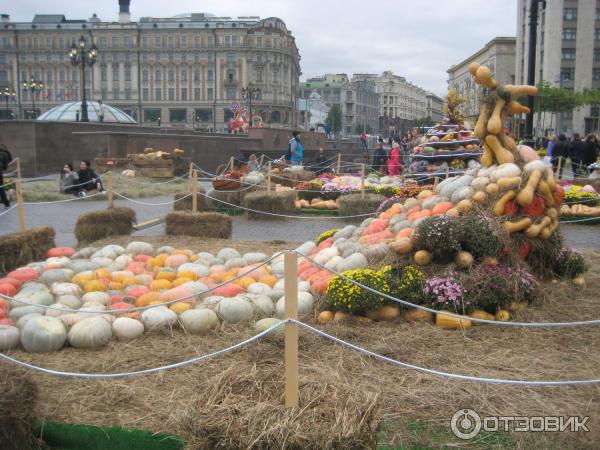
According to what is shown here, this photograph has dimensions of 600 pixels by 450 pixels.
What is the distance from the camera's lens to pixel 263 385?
3660mm

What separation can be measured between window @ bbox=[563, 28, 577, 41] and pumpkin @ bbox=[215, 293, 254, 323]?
294ft

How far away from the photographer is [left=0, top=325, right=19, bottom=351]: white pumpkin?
560 cm

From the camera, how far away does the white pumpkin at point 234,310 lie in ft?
20.1

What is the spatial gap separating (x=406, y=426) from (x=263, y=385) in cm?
104

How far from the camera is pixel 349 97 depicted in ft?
565

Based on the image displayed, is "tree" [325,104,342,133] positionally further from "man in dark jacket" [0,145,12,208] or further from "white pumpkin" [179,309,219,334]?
"white pumpkin" [179,309,219,334]

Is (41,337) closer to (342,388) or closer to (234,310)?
(234,310)

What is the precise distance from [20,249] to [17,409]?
5.44 metres

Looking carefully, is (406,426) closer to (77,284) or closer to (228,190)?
(77,284)

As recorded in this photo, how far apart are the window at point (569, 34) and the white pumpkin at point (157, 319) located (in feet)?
296

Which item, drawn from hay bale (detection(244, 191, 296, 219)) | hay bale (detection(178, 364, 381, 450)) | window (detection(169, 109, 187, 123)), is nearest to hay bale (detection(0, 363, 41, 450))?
hay bale (detection(178, 364, 381, 450))

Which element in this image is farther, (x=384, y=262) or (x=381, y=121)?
(x=381, y=121)

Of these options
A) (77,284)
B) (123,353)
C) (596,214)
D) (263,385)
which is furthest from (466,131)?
(263,385)

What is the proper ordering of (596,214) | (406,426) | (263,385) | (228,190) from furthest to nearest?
(228,190) < (596,214) < (406,426) < (263,385)
